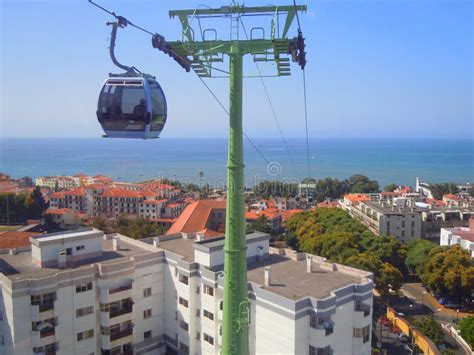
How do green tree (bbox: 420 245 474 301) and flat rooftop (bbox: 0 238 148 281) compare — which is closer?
flat rooftop (bbox: 0 238 148 281)

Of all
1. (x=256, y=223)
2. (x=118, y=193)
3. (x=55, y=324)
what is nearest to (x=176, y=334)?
(x=55, y=324)

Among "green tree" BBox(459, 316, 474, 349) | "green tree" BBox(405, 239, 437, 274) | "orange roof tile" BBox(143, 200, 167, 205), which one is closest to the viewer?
"green tree" BBox(459, 316, 474, 349)

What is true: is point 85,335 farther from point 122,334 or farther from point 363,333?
point 363,333

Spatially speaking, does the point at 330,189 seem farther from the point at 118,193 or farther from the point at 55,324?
the point at 55,324

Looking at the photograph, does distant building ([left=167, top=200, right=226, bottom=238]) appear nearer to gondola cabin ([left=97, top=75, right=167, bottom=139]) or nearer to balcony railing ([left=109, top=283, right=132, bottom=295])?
balcony railing ([left=109, top=283, right=132, bottom=295])

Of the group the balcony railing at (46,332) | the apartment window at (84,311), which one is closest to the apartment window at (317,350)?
the apartment window at (84,311)

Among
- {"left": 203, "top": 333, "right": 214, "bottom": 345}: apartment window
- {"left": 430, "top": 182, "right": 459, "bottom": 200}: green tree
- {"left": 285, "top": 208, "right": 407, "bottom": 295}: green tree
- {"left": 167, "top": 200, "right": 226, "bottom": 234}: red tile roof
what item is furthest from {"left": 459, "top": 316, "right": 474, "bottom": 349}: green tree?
{"left": 430, "top": 182, "right": 459, "bottom": 200}: green tree

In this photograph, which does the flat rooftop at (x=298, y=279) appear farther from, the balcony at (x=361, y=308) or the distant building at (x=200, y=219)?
the distant building at (x=200, y=219)
